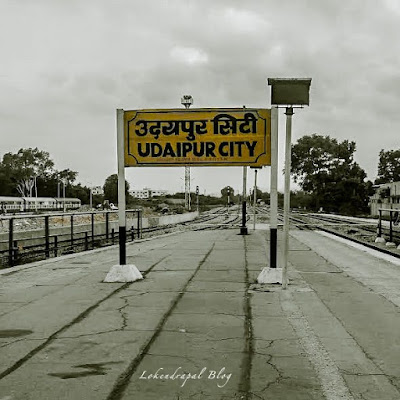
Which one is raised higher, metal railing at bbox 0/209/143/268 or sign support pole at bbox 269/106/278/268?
sign support pole at bbox 269/106/278/268

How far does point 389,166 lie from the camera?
13988cm

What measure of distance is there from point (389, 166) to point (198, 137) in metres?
138

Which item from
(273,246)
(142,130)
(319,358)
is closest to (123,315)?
(319,358)

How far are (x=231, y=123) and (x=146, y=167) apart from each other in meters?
1.94

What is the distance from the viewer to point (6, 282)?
11.0m

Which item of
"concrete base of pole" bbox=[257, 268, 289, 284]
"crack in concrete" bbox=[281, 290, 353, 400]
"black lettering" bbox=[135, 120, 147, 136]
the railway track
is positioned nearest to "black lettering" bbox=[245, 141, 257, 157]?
"black lettering" bbox=[135, 120, 147, 136]

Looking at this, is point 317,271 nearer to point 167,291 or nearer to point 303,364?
point 167,291

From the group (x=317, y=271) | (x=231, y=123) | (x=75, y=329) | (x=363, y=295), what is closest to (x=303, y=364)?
(x=75, y=329)

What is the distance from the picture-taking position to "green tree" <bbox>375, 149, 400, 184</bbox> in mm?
138375

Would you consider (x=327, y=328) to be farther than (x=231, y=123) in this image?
No

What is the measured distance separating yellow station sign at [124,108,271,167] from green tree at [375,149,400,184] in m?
136

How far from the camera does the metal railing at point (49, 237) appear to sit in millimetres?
14812

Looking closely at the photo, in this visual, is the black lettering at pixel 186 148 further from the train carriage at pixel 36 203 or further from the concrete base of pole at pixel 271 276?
the train carriage at pixel 36 203

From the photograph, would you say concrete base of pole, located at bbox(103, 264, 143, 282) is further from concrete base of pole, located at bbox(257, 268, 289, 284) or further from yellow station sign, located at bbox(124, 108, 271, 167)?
concrete base of pole, located at bbox(257, 268, 289, 284)
